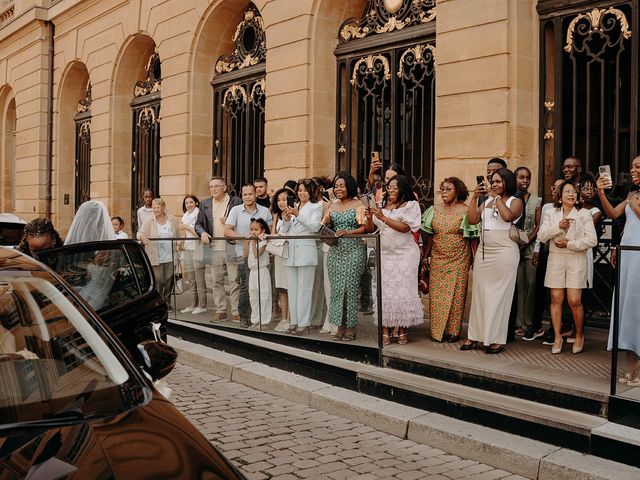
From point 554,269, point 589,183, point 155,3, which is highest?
point 155,3

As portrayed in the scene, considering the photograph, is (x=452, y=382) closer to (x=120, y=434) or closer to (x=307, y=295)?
(x=307, y=295)

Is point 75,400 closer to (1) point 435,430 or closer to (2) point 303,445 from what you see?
(2) point 303,445

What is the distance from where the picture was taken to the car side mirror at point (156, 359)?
314 cm

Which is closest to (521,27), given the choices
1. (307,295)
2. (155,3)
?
(307,295)

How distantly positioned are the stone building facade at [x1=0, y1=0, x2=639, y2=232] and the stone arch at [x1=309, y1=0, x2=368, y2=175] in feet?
0.08

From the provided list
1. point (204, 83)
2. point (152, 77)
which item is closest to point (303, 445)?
point (204, 83)

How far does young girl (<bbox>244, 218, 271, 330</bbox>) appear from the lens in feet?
26.3

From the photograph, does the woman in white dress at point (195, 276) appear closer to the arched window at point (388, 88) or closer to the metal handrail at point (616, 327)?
the arched window at point (388, 88)

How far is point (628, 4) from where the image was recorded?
8031 millimetres

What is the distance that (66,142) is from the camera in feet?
70.3

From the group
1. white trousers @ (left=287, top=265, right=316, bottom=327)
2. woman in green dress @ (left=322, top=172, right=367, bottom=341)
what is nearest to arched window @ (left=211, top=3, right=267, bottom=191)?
white trousers @ (left=287, top=265, right=316, bottom=327)

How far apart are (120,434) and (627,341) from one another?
3864mm

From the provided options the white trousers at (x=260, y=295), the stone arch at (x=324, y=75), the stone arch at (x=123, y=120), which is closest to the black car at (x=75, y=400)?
the white trousers at (x=260, y=295)

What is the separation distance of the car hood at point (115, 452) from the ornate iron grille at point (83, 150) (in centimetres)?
1865
